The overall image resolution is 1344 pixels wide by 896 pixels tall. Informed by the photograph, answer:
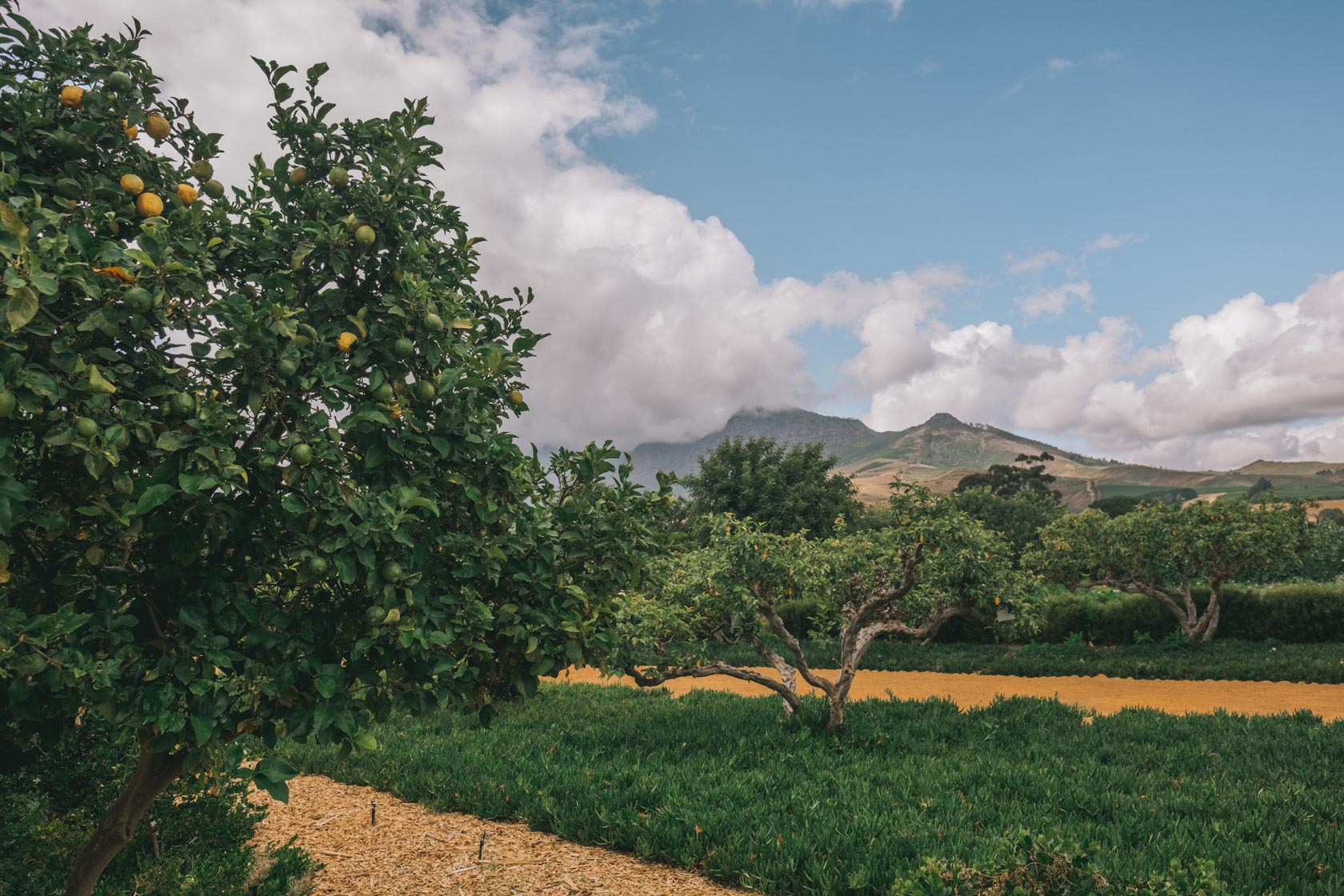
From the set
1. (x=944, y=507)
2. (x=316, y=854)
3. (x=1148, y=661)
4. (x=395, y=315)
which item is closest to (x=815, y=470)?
(x=1148, y=661)

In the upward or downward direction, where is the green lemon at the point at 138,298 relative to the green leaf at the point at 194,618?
upward

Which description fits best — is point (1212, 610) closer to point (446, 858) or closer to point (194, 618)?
point (446, 858)

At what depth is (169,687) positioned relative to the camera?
3.12 meters

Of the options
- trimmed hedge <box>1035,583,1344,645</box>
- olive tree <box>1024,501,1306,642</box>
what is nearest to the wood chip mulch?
trimmed hedge <box>1035,583,1344,645</box>

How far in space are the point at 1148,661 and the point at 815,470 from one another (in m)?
18.9

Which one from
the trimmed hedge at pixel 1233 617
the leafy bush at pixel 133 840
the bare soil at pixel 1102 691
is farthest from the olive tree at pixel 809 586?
the trimmed hedge at pixel 1233 617

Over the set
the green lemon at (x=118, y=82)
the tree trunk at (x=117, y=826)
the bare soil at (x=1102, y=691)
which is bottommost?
the bare soil at (x=1102, y=691)

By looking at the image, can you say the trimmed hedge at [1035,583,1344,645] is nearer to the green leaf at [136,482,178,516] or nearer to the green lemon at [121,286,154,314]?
the green leaf at [136,482,178,516]

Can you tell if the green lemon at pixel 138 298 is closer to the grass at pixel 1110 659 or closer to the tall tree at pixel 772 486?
the grass at pixel 1110 659

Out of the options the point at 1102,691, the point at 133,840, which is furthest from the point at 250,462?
the point at 1102,691

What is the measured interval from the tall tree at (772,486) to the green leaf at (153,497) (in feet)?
94.2

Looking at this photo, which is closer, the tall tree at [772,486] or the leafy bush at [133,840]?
the leafy bush at [133,840]

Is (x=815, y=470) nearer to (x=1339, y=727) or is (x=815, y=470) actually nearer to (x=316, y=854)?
(x=1339, y=727)

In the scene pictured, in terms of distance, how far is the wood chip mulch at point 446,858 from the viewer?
6.17 metres
